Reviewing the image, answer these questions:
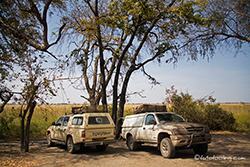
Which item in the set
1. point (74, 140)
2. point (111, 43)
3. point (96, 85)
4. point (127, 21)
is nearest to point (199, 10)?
point (127, 21)

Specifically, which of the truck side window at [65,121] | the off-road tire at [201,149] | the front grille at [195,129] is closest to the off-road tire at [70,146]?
the truck side window at [65,121]

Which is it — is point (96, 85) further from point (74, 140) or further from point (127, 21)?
point (74, 140)

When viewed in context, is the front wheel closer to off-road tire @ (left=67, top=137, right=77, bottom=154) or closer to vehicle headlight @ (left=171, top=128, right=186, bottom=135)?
off-road tire @ (left=67, top=137, right=77, bottom=154)

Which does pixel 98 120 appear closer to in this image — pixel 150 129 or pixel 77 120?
pixel 77 120

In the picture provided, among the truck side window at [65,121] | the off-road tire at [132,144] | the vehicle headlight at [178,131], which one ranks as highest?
the truck side window at [65,121]

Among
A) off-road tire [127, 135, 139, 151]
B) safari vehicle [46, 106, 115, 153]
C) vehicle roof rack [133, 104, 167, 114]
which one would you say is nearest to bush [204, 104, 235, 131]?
vehicle roof rack [133, 104, 167, 114]

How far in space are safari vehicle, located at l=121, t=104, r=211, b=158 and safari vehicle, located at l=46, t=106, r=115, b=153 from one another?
3.90 ft

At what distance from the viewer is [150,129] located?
10.2 meters

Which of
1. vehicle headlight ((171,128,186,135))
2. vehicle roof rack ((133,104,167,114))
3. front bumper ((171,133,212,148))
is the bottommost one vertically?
front bumper ((171,133,212,148))

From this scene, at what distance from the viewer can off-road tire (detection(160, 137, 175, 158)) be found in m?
8.66

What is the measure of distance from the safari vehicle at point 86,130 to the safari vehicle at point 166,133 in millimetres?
1190

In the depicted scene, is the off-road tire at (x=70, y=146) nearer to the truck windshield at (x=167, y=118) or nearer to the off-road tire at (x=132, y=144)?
the off-road tire at (x=132, y=144)

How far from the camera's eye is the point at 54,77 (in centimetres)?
1030

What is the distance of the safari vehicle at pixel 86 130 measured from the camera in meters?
10.4
